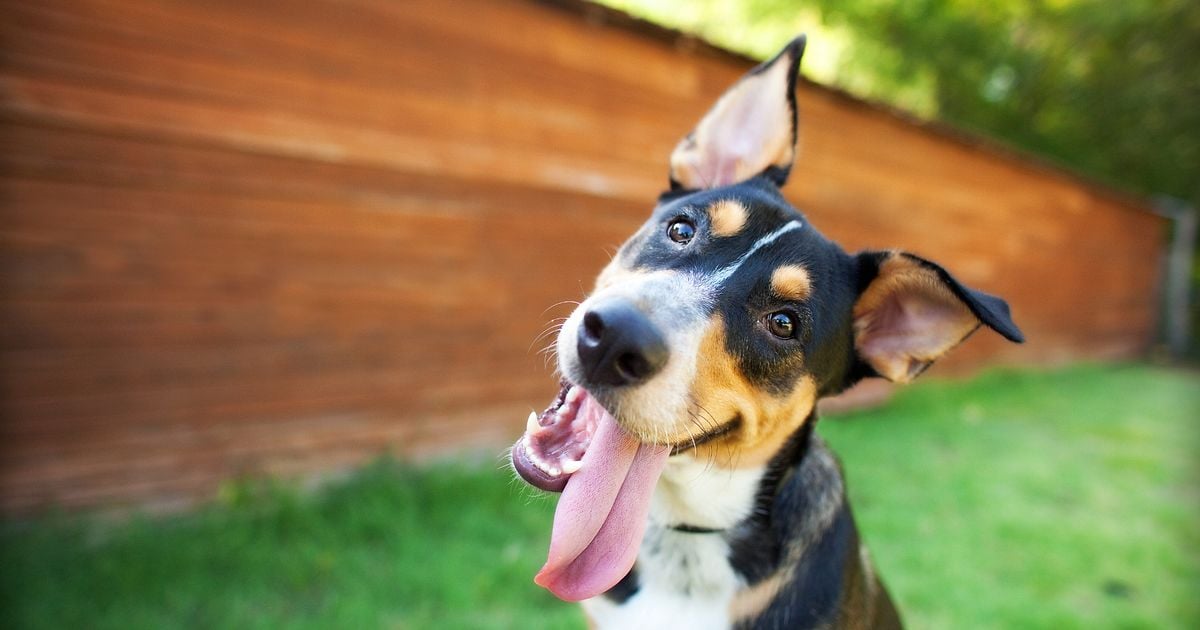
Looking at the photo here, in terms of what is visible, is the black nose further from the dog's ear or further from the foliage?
the foliage

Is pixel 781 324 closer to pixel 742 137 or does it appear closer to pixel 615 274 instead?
pixel 615 274

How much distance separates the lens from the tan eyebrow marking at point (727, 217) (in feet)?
7.07

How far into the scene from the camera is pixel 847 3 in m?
18.6

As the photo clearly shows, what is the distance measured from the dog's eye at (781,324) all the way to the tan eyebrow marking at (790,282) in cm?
6

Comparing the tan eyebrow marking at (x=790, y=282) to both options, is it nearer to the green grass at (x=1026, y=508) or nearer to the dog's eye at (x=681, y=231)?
the dog's eye at (x=681, y=231)

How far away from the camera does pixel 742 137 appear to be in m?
2.63

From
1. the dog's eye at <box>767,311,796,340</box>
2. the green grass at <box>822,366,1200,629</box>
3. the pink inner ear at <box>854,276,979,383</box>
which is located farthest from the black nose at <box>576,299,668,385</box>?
the green grass at <box>822,366,1200,629</box>

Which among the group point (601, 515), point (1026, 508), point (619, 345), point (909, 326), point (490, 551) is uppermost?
point (619, 345)

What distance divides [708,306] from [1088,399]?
11.9 metres

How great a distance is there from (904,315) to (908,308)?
46 mm

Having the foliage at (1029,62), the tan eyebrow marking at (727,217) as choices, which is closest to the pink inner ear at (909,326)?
the tan eyebrow marking at (727,217)

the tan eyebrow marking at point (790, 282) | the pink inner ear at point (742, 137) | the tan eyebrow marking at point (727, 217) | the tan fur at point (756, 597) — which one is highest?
the pink inner ear at point (742, 137)

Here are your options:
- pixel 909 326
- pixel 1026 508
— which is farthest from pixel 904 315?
pixel 1026 508

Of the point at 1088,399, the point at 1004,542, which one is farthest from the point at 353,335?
the point at 1088,399
